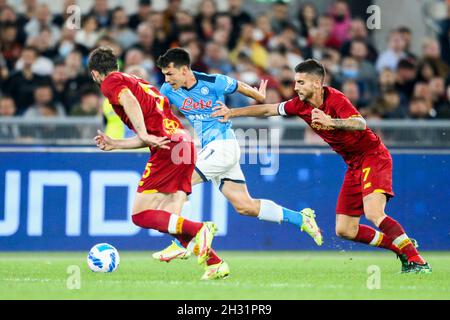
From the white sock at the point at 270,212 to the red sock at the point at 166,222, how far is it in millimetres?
1722

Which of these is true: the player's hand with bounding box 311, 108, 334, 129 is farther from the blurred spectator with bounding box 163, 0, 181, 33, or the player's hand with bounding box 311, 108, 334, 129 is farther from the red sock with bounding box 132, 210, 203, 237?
the blurred spectator with bounding box 163, 0, 181, 33

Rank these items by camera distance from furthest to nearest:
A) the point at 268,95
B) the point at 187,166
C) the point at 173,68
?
the point at 268,95 < the point at 173,68 < the point at 187,166

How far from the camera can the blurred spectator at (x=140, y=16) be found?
54.0 feet

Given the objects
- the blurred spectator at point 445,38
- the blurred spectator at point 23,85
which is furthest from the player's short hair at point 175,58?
the blurred spectator at point 445,38

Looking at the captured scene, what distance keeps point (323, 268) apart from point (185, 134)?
7.22 feet

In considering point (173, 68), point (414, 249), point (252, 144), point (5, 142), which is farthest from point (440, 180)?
point (5, 142)

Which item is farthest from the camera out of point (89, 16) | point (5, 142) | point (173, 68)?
point (89, 16)

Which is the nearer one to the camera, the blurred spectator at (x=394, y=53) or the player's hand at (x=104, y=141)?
the player's hand at (x=104, y=141)

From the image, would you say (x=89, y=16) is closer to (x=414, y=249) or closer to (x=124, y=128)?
(x=124, y=128)

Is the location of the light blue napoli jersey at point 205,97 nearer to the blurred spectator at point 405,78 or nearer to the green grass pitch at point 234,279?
the green grass pitch at point 234,279

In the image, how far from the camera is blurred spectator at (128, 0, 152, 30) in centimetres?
1647

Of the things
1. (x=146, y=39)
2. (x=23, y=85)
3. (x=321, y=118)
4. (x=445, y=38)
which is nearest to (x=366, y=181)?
(x=321, y=118)

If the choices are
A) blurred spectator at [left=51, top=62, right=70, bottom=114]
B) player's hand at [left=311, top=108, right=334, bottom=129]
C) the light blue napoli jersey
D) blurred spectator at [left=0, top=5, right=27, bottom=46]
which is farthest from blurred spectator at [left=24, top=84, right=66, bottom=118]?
player's hand at [left=311, top=108, right=334, bottom=129]

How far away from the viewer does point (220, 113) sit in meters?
10.6
